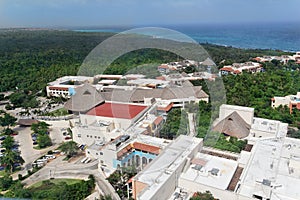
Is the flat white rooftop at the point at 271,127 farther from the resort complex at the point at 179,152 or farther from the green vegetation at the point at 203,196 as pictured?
the green vegetation at the point at 203,196

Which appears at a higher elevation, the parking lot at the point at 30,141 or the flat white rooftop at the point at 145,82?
the flat white rooftop at the point at 145,82

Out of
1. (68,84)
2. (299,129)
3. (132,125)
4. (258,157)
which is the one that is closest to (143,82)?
(68,84)

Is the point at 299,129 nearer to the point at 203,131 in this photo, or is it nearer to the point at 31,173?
the point at 203,131

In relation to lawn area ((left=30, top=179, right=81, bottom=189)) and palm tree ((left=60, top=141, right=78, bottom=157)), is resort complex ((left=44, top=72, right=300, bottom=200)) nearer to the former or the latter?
palm tree ((left=60, top=141, right=78, bottom=157))

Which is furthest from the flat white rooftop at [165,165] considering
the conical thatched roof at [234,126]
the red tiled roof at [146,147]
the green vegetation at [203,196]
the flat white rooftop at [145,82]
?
the flat white rooftop at [145,82]

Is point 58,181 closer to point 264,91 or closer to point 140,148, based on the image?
point 140,148

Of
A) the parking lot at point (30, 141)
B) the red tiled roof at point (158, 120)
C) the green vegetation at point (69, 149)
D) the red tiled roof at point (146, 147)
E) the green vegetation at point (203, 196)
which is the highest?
the red tiled roof at point (158, 120)
